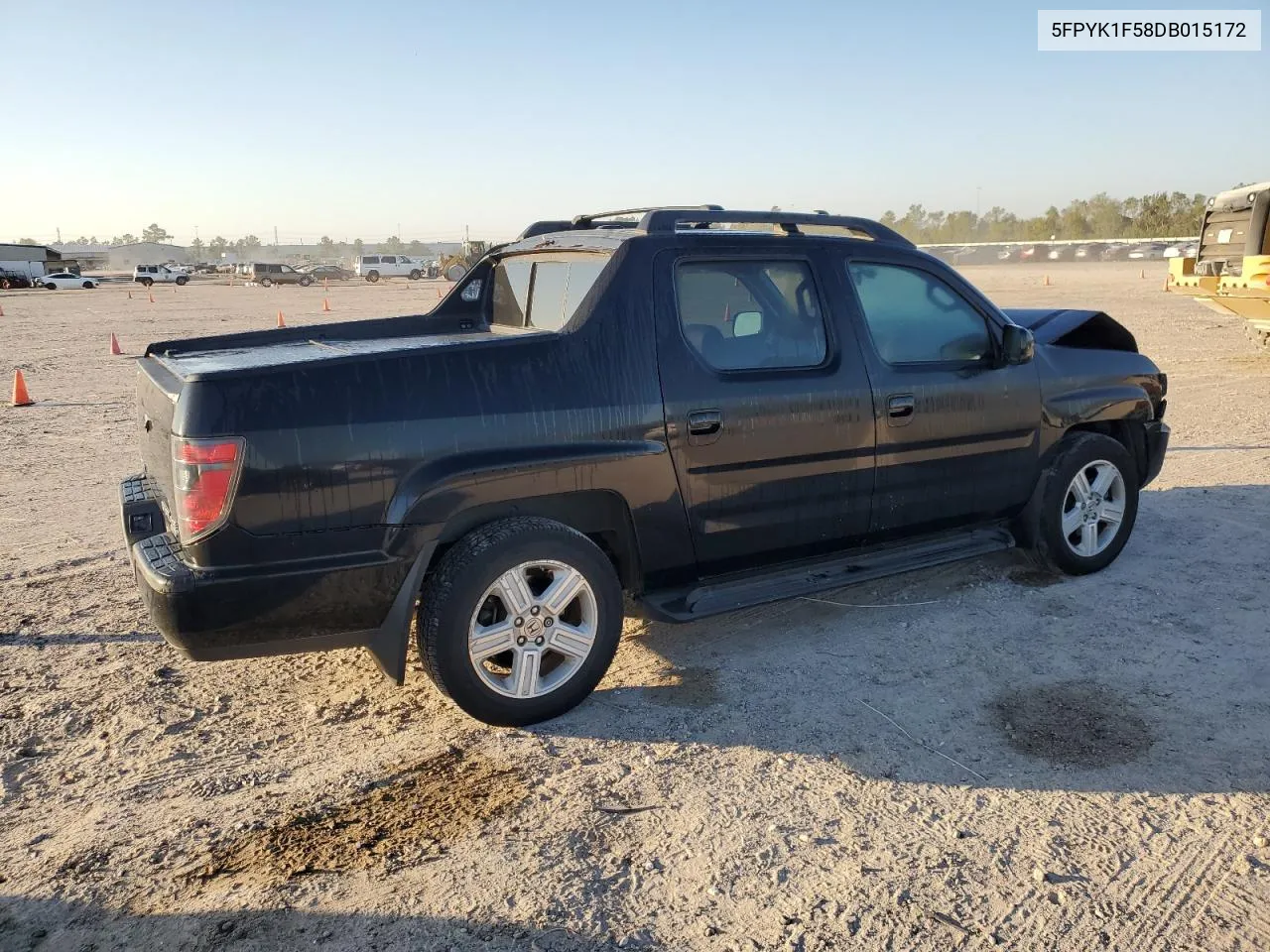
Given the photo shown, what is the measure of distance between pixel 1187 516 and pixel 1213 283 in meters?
9.36

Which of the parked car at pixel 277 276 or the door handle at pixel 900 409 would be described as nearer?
the door handle at pixel 900 409

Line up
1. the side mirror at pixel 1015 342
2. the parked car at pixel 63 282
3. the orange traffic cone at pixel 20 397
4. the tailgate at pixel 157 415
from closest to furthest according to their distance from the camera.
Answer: the tailgate at pixel 157 415, the side mirror at pixel 1015 342, the orange traffic cone at pixel 20 397, the parked car at pixel 63 282

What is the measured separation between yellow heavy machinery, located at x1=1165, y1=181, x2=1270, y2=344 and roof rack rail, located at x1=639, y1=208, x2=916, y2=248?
1036 cm

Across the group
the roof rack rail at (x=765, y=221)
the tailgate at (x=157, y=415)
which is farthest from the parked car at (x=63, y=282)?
the roof rack rail at (x=765, y=221)

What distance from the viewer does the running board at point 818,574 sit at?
4164 mm

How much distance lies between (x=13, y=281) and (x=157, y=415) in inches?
2496

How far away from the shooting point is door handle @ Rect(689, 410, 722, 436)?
13.3ft

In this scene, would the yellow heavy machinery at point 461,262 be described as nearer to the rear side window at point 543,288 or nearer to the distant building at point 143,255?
the rear side window at point 543,288

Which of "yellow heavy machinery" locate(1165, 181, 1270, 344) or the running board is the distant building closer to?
"yellow heavy machinery" locate(1165, 181, 1270, 344)

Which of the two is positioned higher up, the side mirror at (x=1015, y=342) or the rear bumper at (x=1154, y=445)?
the side mirror at (x=1015, y=342)

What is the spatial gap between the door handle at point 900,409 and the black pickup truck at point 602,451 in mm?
28

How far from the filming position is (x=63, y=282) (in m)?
58.5

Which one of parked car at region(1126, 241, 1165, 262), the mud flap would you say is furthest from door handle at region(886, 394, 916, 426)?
parked car at region(1126, 241, 1165, 262)

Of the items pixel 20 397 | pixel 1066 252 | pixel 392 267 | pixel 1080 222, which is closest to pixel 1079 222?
pixel 1080 222
